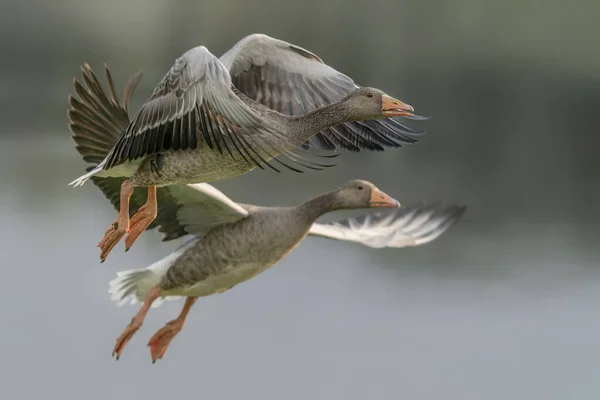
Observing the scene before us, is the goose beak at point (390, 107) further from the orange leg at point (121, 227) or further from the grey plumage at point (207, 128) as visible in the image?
the orange leg at point (121, 227)

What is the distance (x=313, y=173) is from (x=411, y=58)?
3752mm

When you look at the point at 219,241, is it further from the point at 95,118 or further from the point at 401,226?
the point at 401,226

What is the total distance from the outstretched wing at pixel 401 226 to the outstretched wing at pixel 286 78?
2.32 meters

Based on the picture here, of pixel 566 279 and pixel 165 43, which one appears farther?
pixel 165 43

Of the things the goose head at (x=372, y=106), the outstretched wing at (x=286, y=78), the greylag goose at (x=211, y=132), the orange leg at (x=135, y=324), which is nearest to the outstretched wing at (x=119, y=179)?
the orange leg at (x=135, y=324)

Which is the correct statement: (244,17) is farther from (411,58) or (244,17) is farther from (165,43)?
(411,58)

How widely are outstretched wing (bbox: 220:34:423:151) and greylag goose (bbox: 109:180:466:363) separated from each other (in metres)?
1.15

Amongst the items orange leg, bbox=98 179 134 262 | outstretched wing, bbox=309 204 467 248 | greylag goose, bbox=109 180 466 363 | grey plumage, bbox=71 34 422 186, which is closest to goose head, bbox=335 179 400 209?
greylag goose, bbox=109 180 466 363

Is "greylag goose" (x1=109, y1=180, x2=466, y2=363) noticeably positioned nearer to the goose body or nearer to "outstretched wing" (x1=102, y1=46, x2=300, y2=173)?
the goose body

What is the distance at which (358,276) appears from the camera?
1438 cm

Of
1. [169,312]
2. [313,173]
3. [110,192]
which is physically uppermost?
[110,192]

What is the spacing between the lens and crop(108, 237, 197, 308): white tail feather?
7.11 metres

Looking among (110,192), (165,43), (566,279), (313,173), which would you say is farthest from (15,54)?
(110,192)

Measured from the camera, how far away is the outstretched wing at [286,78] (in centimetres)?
530
